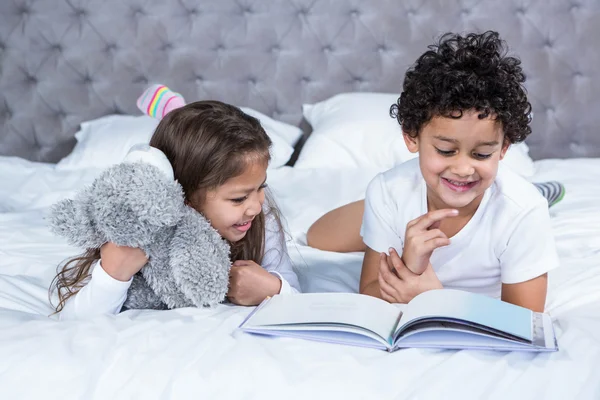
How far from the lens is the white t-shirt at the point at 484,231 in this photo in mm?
1196

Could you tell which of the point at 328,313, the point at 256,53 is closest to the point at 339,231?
the point at 328,313

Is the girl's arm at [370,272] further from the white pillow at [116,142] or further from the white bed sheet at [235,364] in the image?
the white pillow at [116,142]

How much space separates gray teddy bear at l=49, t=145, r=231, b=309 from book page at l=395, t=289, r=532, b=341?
1.11 feet

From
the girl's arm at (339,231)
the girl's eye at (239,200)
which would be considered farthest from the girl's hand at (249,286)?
the girl's arm at (339,231)

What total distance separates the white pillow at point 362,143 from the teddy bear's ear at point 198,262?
3.86ft

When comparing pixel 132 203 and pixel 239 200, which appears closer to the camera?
Answer: pixel 132 203

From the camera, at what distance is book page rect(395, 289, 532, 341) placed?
908 mm

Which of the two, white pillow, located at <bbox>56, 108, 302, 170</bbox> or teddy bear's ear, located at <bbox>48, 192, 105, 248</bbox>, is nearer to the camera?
teddy bear's ear, located at <bbox>48, 192, 105, 248</bbox>

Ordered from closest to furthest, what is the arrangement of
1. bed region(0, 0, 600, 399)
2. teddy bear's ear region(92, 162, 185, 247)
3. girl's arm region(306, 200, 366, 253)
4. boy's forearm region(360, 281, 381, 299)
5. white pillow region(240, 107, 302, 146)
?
1. teddy bear's ear region(92, 162, 185, 247)
2. boy's forearm region(360, 281, 381, 299)
3. girl's arm region(306, 200, 366, 253)
4. bed region(0, 0, 600, 399)
5. white pillow region(240, 107, 302, 146)

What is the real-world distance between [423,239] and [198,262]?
1.23ft

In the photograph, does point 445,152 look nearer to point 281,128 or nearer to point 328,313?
point 328,313

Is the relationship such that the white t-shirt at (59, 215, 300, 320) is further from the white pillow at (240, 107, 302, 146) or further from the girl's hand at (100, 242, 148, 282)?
the white pillow at (240, 107, 302, 146)

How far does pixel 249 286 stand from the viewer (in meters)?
1.19

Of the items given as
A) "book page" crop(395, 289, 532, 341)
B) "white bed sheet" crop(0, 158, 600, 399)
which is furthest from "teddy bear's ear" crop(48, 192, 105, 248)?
"book page" crop(395, 289, 532, 341)
